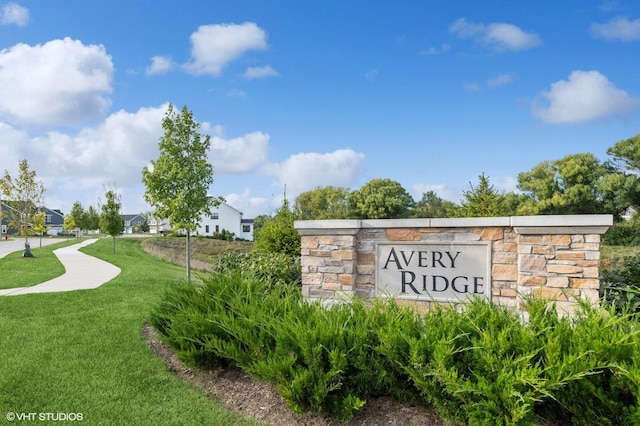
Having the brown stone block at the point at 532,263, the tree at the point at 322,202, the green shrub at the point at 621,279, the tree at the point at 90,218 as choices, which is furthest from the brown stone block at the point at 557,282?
the tree at the point at 322,202

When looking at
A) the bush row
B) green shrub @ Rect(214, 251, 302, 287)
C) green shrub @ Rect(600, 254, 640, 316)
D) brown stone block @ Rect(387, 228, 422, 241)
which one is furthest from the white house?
the bush row

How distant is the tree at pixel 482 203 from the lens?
340 inches

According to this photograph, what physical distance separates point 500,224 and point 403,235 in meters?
1.15

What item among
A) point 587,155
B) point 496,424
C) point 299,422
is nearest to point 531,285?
point 496,424

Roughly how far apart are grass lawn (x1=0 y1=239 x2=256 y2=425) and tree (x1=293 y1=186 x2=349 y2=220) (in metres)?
52.1

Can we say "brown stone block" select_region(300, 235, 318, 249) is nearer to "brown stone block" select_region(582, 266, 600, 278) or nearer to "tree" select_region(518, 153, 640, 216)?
"brown stone block" select_region(582, 266, 600, 278)

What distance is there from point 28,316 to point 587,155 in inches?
1850

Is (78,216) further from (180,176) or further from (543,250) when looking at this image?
(543,250)

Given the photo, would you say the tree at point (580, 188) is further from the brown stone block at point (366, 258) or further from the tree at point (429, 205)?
the brown stone block at point (366, 258)

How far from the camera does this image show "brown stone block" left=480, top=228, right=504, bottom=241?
5102mm

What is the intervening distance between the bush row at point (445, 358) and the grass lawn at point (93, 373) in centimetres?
47

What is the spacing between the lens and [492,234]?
5.12 metres

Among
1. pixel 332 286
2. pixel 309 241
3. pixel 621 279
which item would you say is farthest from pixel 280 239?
pixel 621 279

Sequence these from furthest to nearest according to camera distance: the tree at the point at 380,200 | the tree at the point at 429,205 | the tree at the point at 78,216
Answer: the tree at the point at 429,205 < the tree at the point at 380,200 < the tree at the point at 78,216
